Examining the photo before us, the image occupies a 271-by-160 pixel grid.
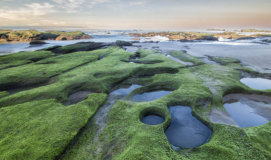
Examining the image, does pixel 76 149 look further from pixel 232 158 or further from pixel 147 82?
pixel 147 82

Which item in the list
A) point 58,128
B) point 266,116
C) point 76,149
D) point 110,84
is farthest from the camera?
point 110,84

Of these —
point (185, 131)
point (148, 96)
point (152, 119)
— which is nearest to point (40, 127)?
point (152, 119)

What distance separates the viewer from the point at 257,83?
21.6 metres

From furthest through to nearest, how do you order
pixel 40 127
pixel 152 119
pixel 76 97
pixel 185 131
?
pixel 76 97, pixel 152 119, pixel 185 131, pixel 40 127

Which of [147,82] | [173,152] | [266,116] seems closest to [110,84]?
[147,82]

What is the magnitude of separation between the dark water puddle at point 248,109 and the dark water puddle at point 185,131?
4.13 m

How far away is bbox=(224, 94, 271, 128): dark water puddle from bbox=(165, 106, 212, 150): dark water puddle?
13.5 ft

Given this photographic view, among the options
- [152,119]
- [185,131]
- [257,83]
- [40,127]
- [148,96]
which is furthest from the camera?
[257,83]

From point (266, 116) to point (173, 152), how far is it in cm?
1198

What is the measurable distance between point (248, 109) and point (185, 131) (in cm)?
905

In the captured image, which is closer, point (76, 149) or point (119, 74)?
point (76, 149)

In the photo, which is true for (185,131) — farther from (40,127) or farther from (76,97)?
(76,97)

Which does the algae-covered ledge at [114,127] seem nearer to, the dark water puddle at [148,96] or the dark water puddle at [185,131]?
the dark water puddle at [148,96]

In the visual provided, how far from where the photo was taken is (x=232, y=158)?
7641mm
